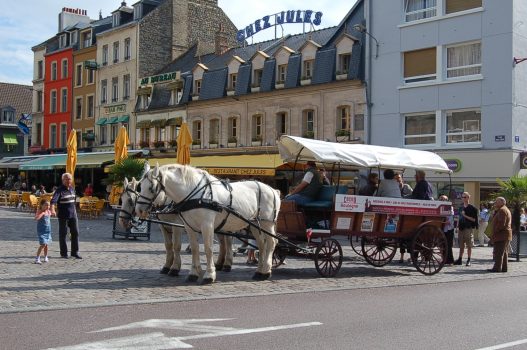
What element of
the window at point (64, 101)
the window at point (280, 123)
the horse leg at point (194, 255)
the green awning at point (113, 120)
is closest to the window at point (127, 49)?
the green awning at point (113, 120)

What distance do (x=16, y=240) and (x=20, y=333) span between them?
1211 centimetres

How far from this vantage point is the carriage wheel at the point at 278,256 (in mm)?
13422

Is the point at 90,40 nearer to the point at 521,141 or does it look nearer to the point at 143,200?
the point at 521,141

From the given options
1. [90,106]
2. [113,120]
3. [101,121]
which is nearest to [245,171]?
[113,120]

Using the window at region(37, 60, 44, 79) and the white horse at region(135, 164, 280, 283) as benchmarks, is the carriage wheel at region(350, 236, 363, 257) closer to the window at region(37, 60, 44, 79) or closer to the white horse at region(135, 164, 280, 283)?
the white horse at region(135, 164, 280, 283)

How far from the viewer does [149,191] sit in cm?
1113

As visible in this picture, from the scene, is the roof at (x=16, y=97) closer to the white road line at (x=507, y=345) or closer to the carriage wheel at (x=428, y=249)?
the carriage wheel at (x=428, y=249)

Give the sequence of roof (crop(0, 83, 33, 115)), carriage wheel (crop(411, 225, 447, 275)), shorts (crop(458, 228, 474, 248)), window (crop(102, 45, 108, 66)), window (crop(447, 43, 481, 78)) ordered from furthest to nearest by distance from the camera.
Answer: roof (crop(0, 83, 33, 115)) < window (crop(102, 45, 108, 66)) < window (crop(447, 43, 481, 78)) < shorts (crop(458, 228, 474, 248)) < carriage wheel (crop(411, 225, 447, 275))

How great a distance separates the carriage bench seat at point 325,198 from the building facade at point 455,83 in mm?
15675

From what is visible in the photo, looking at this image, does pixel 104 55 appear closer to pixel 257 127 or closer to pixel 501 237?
pixel 257 127

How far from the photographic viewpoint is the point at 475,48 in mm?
28328

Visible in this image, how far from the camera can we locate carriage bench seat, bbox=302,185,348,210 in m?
12.9

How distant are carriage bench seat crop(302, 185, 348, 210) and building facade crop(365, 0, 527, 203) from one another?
1567 centimetres

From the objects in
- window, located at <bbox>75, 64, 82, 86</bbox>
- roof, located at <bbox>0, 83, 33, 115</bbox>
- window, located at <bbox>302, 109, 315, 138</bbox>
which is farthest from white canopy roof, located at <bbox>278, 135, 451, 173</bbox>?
roof, located at <bbox>0, 83, 33, 115</bbox>
